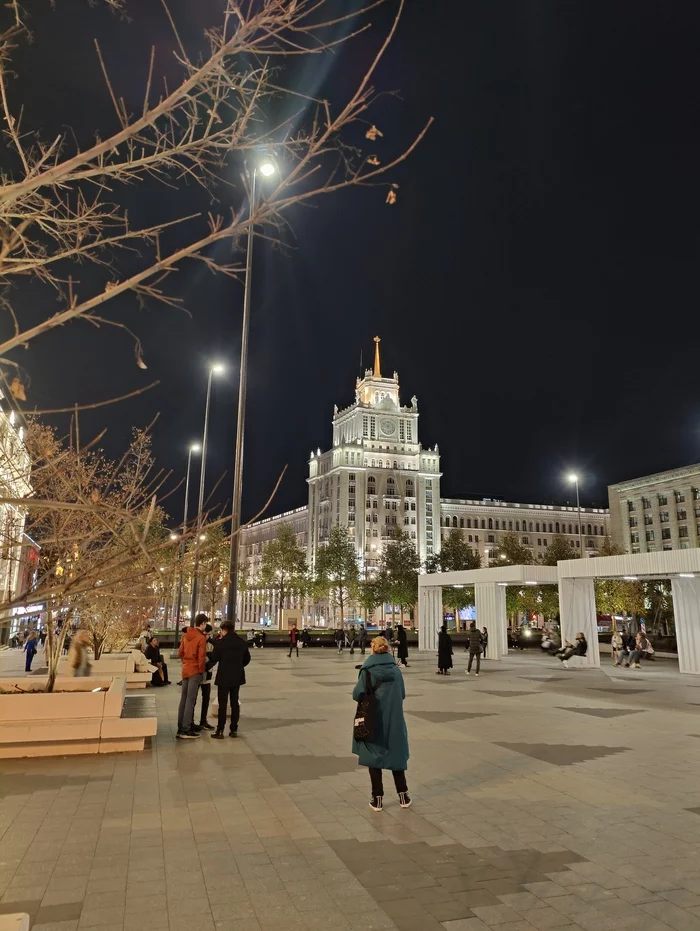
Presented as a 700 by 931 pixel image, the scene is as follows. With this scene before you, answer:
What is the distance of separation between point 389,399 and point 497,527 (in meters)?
34.9

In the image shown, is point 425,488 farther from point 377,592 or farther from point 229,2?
point 229,2

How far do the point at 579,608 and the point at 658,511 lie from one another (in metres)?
74.2

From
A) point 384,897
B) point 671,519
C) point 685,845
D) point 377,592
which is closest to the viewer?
point 384,897

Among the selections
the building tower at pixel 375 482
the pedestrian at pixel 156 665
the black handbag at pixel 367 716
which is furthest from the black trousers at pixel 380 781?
the building tower at pixel 375 482

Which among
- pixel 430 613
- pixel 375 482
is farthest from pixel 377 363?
pixel 430 613

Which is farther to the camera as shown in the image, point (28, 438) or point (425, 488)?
point (425, 488)

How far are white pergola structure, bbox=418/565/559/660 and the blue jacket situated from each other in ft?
72.5

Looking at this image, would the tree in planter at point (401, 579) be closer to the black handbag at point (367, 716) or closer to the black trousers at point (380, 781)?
Answer: the black trousers at point (380, 781)

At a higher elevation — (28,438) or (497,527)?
(497,527)

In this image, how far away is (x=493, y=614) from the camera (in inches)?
1270

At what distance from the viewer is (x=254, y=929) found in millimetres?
4469

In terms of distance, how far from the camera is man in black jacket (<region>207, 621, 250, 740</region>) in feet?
36.8

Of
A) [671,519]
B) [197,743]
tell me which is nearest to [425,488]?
[671,519]

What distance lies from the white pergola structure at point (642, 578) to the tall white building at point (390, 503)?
276 feet
